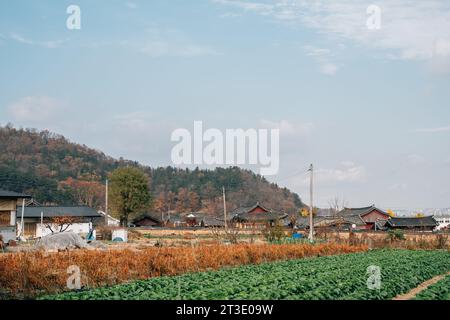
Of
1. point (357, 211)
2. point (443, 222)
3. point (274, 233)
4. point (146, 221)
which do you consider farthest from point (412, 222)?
point (443, 222)

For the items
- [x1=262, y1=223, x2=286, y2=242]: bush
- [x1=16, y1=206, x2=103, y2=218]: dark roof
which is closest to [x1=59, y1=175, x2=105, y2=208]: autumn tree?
[x1=16, y1=206, x2=103, y2=218]: dark roof

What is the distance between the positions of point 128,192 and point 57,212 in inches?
556

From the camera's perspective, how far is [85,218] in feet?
154

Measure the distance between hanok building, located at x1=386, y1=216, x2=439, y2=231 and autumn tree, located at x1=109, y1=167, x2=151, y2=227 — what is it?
26.9 metres

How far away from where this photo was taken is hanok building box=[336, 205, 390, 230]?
182ft

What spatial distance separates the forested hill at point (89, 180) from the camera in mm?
68500

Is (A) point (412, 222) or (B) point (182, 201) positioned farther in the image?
(B) point (182, 201)

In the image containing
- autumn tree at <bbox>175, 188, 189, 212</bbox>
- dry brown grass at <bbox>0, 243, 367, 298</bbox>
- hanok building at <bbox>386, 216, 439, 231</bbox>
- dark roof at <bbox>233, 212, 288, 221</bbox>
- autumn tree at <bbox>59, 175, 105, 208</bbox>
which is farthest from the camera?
autumn tree at <bbox>175, 188, 189, 212</bbox>

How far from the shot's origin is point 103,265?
1324 centimetres

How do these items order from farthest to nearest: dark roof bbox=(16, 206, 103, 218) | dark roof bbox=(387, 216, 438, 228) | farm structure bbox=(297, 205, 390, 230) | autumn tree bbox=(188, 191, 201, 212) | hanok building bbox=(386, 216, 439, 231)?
autumn tree bbox=(188, 191, 201, 212) < farm structure bbox=(297, 205, 390, 230) < dark roof bbox=(387, 216, 438, 228) < hanok building bbox=(386, 216, 439, 231) < dark roof bbox=(16, 206, 103, 218)

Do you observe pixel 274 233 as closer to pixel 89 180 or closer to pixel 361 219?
pixel 361 219

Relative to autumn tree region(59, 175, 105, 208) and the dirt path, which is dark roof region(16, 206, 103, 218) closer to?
autumn tree region(59, 175, 105, 208)

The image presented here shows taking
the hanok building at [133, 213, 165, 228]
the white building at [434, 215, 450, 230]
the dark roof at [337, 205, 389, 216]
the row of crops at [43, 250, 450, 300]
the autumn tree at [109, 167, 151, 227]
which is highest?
the autumn tree at [109, 167, 151, 227]

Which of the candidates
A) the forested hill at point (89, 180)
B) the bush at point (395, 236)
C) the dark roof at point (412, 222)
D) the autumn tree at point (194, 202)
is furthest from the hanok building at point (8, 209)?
the autumn tree at point (194, 202)
